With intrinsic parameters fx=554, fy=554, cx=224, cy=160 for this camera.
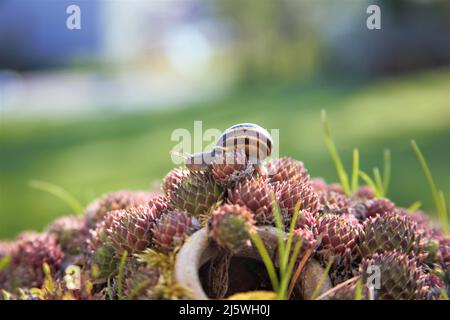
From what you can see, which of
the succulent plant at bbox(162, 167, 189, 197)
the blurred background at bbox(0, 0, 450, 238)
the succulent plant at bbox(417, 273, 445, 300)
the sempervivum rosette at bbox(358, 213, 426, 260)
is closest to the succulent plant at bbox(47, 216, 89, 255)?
the succulent plant at bbox(162, 167, 189, 197)

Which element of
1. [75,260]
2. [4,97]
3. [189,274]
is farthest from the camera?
[4,97]

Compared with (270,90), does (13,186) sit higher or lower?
lower

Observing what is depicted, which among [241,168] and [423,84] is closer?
[241,168]

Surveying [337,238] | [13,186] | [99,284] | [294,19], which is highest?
[294,19]

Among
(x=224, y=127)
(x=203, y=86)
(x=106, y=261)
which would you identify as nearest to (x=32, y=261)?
(x=106, y=261)

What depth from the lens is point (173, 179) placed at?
119 centimetres

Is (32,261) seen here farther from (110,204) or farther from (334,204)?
(334,204)

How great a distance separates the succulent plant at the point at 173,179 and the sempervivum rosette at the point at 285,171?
0.63 ft

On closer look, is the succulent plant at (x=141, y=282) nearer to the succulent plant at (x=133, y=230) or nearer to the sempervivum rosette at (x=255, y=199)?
the succulent plant at (x=133, y=230)

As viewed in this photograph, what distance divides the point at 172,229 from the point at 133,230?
0.30 ft
